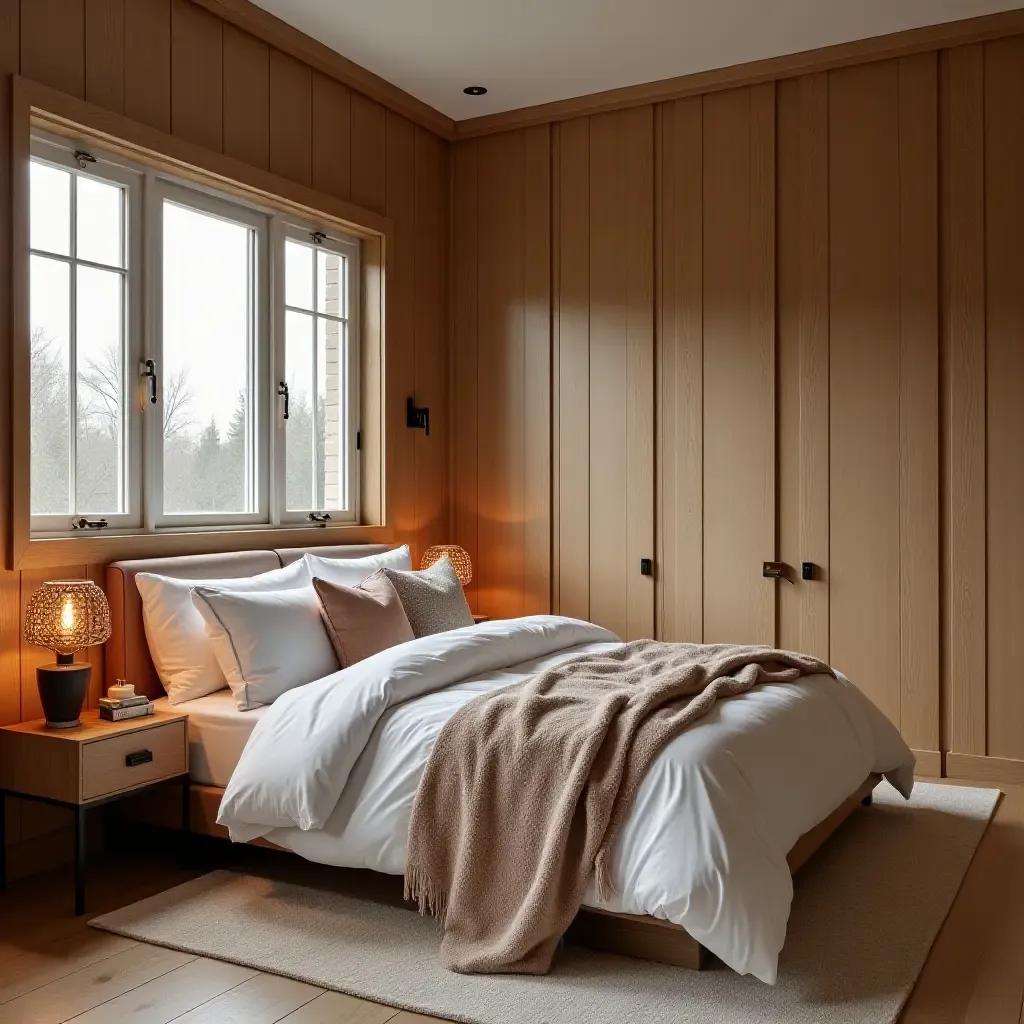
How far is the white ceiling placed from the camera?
4.10 meters

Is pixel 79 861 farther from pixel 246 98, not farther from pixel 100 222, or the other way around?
pixel 246 98

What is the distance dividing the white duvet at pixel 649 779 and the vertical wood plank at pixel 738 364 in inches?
47.3

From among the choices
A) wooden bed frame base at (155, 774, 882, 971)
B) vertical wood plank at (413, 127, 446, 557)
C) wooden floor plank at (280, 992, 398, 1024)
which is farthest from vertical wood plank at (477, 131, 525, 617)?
wooden floor plank at (280, 992, 398, 1024)

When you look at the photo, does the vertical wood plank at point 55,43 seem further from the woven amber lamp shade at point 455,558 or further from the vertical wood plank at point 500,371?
the woven amber lamp shade at point 455,558

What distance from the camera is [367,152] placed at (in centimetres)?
487

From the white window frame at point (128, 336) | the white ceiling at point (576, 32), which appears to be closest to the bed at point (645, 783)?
the white window frame at point (128, 336)

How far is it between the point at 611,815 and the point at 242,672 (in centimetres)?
139

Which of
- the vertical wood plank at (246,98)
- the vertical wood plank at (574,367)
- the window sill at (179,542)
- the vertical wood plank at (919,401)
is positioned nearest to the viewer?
the window sill at (179,542)

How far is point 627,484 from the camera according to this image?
16.6 ft

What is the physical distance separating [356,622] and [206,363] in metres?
1.26

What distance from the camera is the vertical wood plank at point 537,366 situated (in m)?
5.25

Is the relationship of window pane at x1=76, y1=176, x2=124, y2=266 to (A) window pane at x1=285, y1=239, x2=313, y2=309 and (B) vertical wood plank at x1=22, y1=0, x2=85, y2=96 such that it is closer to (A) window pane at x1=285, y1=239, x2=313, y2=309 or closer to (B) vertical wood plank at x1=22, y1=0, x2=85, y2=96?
(B) vertical wood plank at x1=22, y1=0, x2=85, y2=96

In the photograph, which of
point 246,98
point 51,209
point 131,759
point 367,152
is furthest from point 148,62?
point 131,759

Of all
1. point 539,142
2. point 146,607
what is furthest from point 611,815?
point 539,142
